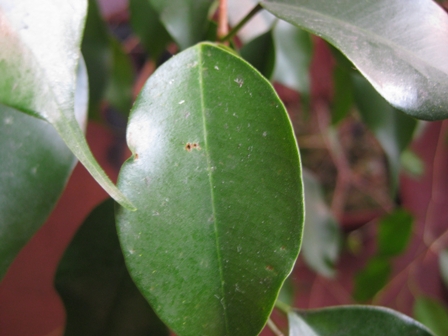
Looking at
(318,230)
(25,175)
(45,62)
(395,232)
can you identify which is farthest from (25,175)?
(395,232)

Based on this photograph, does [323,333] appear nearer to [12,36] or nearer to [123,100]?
[12,36]

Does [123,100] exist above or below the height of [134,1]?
below

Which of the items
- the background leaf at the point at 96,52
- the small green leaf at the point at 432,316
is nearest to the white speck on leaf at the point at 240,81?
the background leaf at the point at 96,52

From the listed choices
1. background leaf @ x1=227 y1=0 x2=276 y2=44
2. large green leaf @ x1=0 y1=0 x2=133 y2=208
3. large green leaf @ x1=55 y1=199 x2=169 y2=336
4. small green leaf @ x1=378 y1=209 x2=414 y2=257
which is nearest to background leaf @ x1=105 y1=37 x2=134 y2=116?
background leaf @ x1=227 y1=0 x2=276 y2=44

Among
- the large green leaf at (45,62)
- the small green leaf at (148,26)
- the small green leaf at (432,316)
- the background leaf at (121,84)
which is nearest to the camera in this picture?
the large green leaf at (45,62)

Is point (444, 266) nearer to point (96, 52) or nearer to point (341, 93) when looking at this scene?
point (341, 93)

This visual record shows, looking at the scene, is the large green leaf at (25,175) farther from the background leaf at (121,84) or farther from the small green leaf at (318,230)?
the small green leaf at (318,230)

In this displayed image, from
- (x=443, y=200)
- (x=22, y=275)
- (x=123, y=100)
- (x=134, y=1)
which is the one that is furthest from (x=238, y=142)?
(x=443, y=200)
